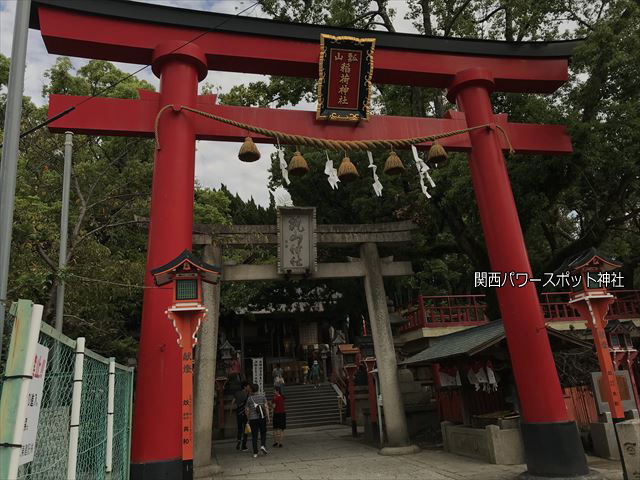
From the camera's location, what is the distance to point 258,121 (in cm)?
866

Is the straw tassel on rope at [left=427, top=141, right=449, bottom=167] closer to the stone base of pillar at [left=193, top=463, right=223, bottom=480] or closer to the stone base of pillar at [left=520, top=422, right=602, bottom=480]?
the stone base of pillar at [left=520, top=422, right=602, bottom=480]

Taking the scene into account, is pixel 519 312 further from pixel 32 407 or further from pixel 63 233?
pixel 63 233

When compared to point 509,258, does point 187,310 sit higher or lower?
lower

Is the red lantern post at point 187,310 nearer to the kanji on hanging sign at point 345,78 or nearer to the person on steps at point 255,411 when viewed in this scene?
the kanji on hanging sign at point 345,78

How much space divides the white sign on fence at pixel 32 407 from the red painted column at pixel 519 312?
291 inches

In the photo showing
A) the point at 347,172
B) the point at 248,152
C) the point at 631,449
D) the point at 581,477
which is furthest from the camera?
the point at 347,172

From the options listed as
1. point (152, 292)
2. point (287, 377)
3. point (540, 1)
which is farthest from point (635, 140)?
point (287, 377)

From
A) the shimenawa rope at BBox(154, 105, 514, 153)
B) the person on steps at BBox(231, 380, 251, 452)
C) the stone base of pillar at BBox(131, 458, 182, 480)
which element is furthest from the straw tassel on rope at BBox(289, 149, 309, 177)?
the person on steps at BBox(231, 380, 251, 452)

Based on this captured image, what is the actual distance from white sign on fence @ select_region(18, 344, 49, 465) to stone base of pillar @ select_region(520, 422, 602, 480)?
7245 mm

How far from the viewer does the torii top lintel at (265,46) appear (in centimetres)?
795

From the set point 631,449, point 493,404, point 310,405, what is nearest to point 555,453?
point 631,449

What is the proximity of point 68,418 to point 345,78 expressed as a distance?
7199 mm

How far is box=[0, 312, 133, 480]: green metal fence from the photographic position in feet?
10.4

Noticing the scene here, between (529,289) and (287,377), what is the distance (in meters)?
21.7
